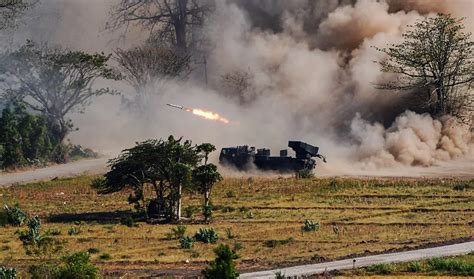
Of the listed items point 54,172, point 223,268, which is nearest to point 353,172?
point 54,172

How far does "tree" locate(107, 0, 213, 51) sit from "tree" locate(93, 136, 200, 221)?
183ft

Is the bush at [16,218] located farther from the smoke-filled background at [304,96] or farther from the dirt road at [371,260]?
the smoke-filled background at [304,96]

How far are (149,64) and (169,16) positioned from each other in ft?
38.7

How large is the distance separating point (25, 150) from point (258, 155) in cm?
2405

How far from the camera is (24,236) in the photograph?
141 feet

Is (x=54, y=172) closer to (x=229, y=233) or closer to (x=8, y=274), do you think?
(x=229, y=233)

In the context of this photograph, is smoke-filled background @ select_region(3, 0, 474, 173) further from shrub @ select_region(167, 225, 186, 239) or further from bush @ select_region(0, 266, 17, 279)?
bush @ select_region(0, 266, 17, 279)

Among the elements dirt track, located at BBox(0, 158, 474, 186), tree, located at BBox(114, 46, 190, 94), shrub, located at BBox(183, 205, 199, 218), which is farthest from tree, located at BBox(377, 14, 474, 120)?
shrub, located at BBox(183, 205, 199, 218)

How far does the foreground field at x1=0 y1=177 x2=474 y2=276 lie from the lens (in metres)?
39.2

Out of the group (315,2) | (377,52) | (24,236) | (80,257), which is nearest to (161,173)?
(24,236)

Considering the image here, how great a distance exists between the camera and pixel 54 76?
3602 inches

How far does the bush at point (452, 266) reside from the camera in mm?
33406

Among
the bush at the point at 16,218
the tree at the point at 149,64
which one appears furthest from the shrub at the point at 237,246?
the tree at the point at 149,64

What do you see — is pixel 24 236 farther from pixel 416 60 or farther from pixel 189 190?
pixel 416 60
